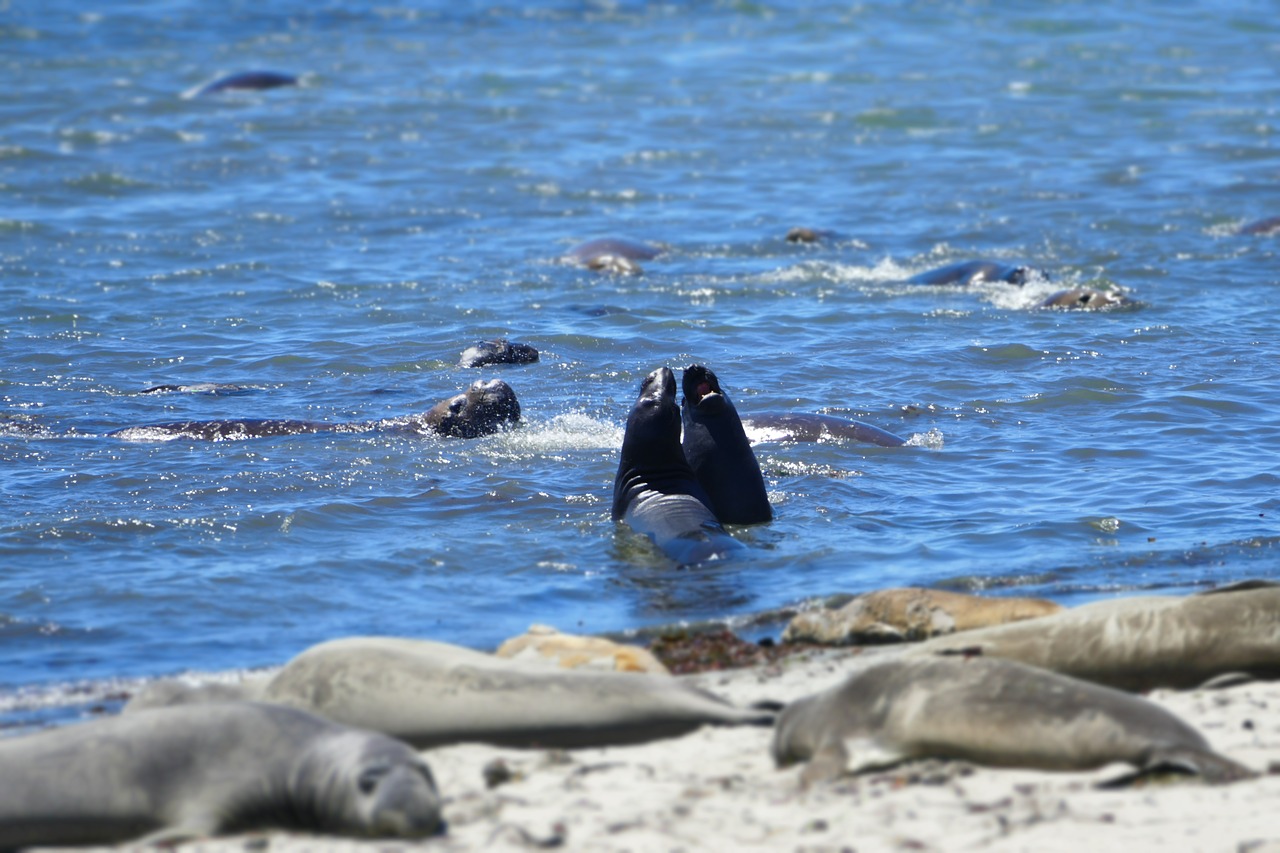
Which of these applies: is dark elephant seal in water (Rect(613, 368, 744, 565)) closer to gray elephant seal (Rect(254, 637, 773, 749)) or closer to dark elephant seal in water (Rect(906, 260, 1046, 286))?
gray elephant seal (Rect(254, 637, 773, 749))

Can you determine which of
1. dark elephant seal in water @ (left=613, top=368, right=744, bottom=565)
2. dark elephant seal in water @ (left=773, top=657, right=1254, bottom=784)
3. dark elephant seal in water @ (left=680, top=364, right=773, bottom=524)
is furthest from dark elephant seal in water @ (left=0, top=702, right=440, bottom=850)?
dark elephant seal in water @ (left=680, top=364, right=773, bottom=524)

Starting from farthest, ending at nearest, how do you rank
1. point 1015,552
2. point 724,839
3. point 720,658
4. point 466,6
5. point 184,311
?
point 466,6
point 184,311
point 1015,552
point 720,658
point 724,839

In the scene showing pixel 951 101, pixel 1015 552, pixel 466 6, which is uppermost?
pixel 466 6

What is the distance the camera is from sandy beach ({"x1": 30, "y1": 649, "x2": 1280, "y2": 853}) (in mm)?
4763

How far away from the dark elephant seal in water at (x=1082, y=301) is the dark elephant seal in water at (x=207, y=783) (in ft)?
37.4

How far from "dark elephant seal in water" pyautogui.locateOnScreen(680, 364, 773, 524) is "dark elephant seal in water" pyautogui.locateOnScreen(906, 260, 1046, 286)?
289 inches

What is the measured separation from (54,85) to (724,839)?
91.1 feet

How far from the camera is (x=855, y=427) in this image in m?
11.2

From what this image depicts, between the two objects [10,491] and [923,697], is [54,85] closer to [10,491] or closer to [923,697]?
[10,491]

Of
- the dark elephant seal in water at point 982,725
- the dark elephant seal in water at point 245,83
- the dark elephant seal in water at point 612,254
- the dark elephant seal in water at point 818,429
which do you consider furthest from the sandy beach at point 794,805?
the dark elephant seal in water at point 245,83

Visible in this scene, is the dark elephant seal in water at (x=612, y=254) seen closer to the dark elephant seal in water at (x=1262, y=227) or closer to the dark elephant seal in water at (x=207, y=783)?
the dark elephant seal in water at (x=1262, y=227)

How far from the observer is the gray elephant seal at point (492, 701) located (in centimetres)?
572

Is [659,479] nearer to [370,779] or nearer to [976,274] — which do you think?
[370,779]

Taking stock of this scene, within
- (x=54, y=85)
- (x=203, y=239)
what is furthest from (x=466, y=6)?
(x=203, y=239)
